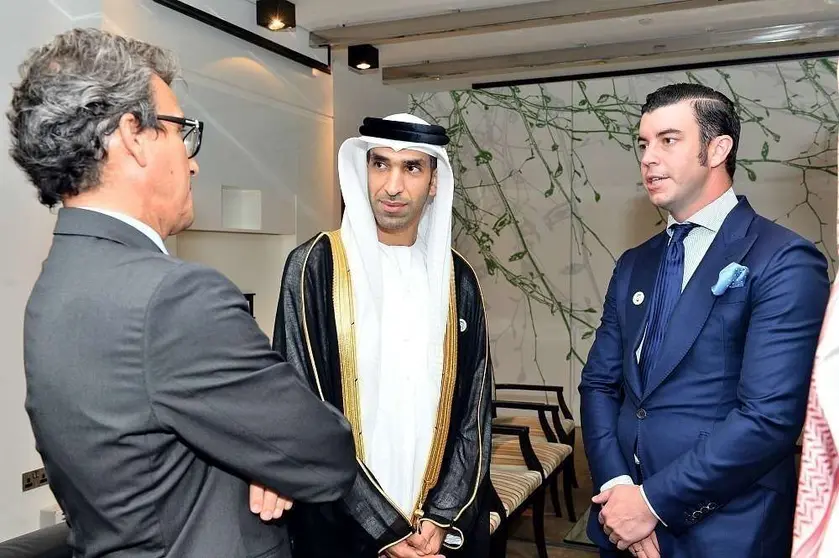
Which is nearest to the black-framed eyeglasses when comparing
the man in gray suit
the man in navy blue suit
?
the man in gray suit

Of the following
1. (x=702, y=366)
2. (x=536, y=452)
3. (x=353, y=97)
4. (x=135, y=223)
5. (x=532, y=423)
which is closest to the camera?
(x=135, y=223)

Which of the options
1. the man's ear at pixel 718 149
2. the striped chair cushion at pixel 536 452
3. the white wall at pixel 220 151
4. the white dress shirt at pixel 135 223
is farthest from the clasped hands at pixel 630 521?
the striped chair cushion at pixel 536 452

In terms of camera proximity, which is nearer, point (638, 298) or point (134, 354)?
point (134, 354)

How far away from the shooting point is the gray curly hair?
109cm

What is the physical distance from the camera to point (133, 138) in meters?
1.13

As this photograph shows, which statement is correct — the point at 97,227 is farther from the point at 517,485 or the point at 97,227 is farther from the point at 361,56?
the point at 361,56

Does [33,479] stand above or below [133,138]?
below

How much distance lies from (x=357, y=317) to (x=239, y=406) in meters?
0.89

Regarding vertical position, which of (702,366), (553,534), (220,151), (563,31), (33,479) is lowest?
(553,534)

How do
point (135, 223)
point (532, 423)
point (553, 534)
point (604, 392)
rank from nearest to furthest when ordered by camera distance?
point (135, 223) → point (604, 392) → point (553, 534) → point (532, 423)

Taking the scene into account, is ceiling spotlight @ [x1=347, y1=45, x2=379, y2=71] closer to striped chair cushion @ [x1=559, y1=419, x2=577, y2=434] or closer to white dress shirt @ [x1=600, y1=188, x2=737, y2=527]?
striped chair cushion @ [x1=559, y1=419, x2=577, y2=434]

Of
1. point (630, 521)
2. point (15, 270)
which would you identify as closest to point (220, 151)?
point (15, 270)

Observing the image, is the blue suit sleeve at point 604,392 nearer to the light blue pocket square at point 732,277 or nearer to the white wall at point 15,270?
the light blue pocket square at point 732,277

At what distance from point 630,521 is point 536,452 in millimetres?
2299
